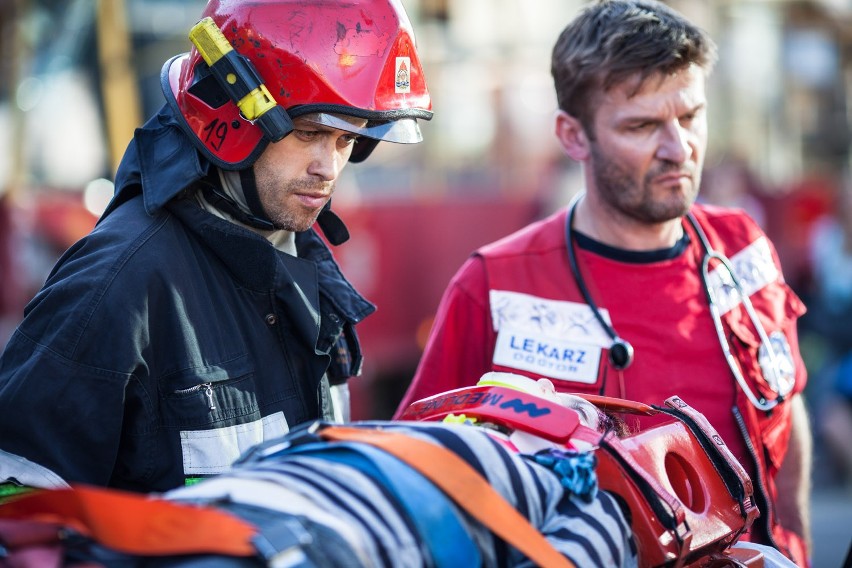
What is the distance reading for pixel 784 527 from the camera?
354 cm

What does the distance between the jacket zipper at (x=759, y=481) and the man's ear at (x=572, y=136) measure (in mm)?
958

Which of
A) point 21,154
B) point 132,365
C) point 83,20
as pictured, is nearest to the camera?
point 132,365

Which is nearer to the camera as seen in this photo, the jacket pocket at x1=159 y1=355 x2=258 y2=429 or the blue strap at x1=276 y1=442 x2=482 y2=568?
the blue strap at x1=276 y1=442 x2=482 y2=568

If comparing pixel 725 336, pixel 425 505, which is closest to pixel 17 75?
pixel 725 336

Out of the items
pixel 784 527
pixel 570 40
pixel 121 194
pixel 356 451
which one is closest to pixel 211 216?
pixel 121 194

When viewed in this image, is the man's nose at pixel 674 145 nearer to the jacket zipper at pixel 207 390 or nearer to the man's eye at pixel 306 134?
the man's eye at pixel 306 134

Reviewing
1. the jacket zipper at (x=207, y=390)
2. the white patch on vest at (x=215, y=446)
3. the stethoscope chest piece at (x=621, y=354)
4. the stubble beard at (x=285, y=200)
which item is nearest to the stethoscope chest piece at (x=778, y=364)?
the stethoscope chest piece at (x=621, y=354)

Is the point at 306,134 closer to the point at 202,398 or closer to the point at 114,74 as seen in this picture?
the point at 202,398

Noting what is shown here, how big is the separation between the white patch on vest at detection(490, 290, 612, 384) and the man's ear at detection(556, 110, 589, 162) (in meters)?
0.52

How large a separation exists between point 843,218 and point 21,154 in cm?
641

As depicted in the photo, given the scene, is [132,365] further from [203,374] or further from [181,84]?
[181,84]

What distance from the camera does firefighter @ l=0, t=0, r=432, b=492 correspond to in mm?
2473

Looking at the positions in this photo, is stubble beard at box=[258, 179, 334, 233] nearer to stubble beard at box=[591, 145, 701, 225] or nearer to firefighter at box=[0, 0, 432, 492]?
firefighter at box=[0, 0, 432, 492]

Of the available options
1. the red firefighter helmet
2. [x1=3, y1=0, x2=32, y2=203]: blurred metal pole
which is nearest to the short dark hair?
the red firefighter helmet
